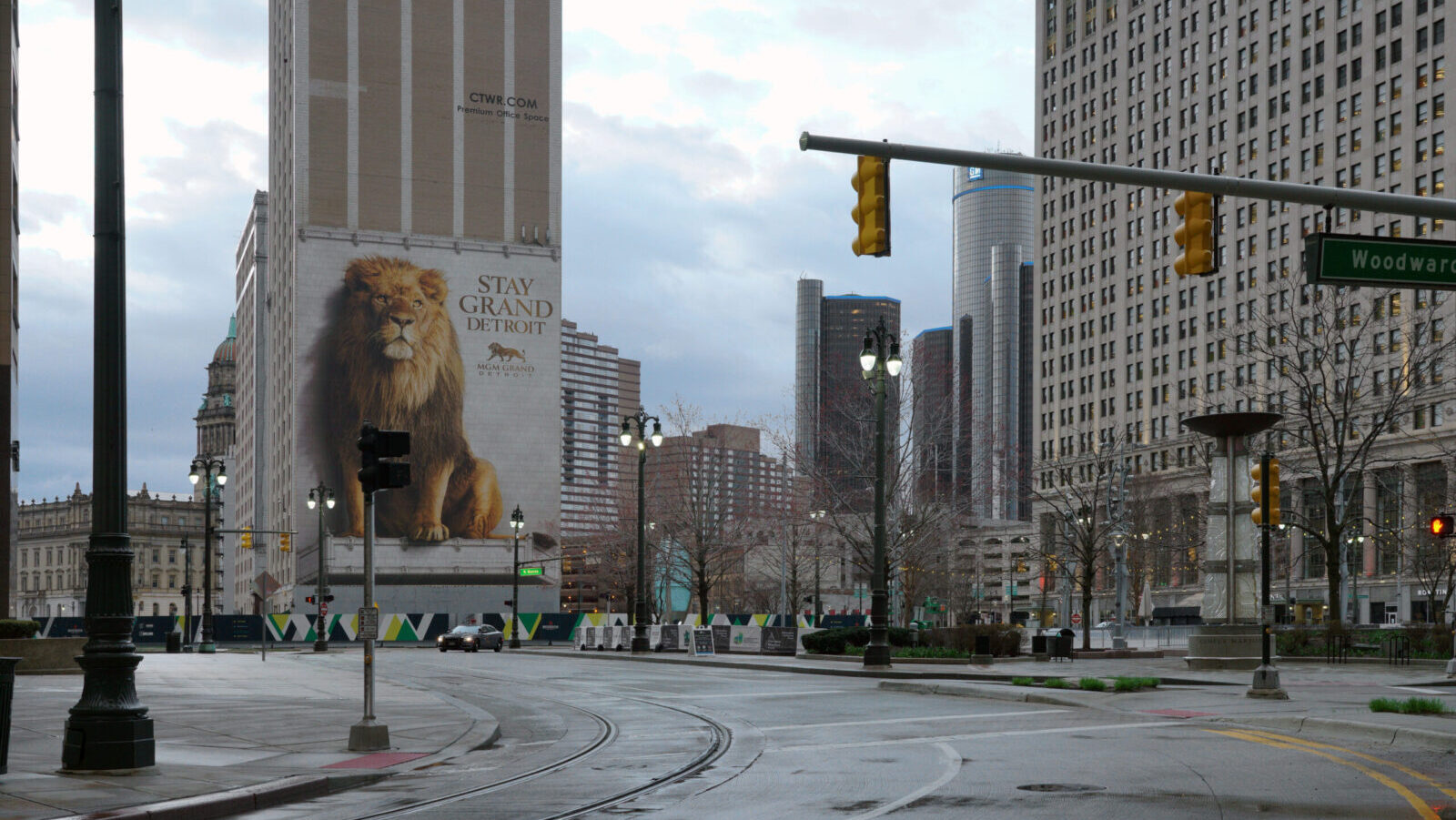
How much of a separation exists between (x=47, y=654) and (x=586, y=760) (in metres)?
22.9

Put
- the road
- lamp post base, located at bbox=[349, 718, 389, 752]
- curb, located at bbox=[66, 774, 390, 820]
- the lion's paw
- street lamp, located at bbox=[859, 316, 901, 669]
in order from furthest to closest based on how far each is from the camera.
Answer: the lion's paw, street lamp, located at bbox=[859, 316, 901, 669], lamp post base, located at bbox=[349, 718, 389, 752], the road, curb, located at bbox=[66, 774, 390, 820]

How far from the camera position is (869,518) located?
160ft

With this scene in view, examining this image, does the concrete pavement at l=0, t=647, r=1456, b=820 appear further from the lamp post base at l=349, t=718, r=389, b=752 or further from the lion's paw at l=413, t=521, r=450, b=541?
the lion's paw at l=413, t=521, r=450, b=541

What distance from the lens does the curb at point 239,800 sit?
10625 millimetres

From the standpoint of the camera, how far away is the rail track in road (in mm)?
11430

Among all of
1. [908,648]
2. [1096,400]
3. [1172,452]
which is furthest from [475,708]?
[1096,400]

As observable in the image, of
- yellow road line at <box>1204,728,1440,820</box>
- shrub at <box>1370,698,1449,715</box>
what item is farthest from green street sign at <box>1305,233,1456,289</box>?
shrub at <box>1370,698,1449,715</box>

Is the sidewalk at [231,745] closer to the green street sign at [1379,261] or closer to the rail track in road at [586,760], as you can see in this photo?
the rail track in road at [586,760]

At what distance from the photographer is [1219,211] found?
115000 millimetres

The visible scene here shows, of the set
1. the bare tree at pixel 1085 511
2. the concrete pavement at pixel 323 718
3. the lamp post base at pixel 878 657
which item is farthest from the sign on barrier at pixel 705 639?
the lamp post base at pixel 878 657

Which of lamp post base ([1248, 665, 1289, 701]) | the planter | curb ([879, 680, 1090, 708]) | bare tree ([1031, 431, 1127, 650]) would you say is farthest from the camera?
bare tree ([1031, 431, 1127, 650])

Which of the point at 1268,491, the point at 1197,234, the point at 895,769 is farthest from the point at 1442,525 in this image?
the point at 895,769

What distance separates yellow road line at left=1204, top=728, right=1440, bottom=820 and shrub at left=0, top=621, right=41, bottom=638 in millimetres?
26259

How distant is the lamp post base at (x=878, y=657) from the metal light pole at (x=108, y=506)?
71.2ft
